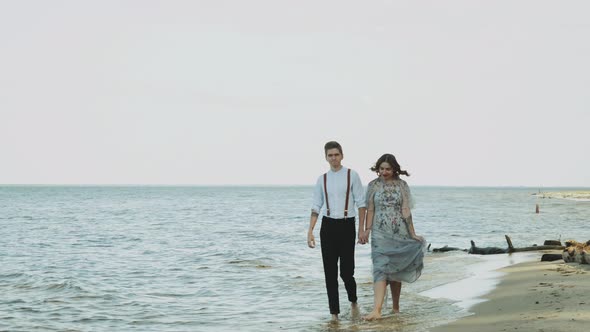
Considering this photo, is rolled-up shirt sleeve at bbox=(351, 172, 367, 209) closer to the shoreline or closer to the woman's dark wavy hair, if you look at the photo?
the woman's dark wavy hair

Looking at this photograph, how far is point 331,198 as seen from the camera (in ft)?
29.6

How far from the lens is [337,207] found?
8.99 metres

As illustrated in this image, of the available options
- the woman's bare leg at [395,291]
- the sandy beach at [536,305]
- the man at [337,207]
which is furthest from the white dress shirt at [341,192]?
the sandy beach at [536,305]

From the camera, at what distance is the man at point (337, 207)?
897 centimetres

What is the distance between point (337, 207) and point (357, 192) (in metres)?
0.30

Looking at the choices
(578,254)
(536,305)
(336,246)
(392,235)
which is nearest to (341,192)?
(336,246)

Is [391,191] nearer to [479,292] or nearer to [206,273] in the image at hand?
[479,292]

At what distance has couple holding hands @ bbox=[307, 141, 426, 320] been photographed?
8977mm

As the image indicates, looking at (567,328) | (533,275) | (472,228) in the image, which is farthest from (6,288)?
(472,228)

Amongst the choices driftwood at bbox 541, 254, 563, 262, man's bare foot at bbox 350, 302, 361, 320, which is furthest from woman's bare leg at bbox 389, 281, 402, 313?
driftwood at bbox 541, 254, 563, 262

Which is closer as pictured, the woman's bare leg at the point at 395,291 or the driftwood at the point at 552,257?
the woman's bare leg at the point at 395,291

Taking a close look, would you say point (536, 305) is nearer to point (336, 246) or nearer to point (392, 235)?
point (392, 235)

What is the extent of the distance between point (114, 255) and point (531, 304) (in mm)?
16742

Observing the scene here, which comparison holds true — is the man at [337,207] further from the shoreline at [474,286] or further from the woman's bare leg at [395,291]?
the shoreline at [474,286]
